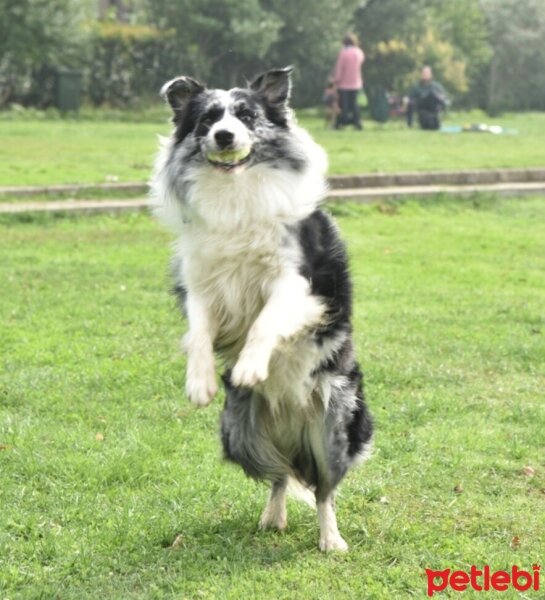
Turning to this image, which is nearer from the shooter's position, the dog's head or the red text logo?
the red text logo

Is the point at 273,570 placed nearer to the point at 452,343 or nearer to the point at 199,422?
the point at 199,422

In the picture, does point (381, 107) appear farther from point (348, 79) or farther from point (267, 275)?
point (267, 275)

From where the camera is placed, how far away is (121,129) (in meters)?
25.6

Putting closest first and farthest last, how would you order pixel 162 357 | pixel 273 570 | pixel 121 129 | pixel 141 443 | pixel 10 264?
pixel 273 570, pixel 141 443, pixel 162 357, pixel 10 264, pixel 121 129

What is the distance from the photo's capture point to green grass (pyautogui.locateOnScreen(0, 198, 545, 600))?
4523 millimetres

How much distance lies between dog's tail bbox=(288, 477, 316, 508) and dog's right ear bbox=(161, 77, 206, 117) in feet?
5.83

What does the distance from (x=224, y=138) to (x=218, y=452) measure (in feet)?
6.79

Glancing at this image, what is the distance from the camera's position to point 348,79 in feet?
87.4

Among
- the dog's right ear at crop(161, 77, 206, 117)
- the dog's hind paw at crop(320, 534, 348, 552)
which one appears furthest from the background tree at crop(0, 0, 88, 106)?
the dog's hind paw at crop(320, 534, 348, 552)

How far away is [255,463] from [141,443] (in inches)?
52.0

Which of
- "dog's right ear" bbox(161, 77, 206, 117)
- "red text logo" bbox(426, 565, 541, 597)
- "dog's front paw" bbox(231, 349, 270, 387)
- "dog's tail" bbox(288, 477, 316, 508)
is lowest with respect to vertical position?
"red text logo" bbox(426, 565, 541, 597)

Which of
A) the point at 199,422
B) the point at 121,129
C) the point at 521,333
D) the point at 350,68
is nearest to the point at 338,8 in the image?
the point at 350,68

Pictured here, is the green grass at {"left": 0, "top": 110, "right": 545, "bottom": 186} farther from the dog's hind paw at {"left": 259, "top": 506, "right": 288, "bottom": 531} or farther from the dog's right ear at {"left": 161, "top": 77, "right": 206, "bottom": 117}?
the dog's hind paw at {"left": 259, "top": 506, "right": 288, "bottom": 531}

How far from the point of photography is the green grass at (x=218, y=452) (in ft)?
14.8
